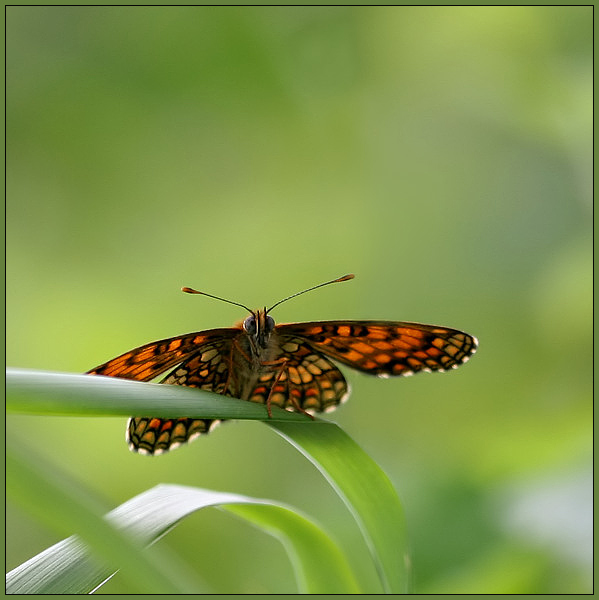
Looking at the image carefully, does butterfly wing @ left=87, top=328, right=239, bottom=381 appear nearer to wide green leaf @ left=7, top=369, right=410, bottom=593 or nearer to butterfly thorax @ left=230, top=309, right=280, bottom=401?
butterfly thorax @ left=230, top=309, right=280, bottom=401

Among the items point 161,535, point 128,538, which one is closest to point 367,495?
point 161,535

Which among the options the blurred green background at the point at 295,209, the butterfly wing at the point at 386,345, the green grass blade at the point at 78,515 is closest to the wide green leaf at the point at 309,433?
the green grass blade at the point at 78,515

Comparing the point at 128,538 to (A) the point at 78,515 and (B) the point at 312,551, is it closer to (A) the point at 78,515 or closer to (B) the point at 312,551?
(A) the point at 78,515

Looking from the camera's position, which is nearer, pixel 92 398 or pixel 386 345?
pixel 92 398

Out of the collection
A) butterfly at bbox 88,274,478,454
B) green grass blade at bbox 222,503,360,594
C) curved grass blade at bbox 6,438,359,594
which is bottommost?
green grass blade at bbox 222,503,360,594

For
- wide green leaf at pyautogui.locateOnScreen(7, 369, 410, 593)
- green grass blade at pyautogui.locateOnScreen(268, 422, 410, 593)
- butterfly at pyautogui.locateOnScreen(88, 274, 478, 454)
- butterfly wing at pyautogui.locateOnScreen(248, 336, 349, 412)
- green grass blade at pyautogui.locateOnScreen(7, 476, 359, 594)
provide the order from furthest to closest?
butterfly wing at pyautogui.locateOnScreen(248, 336, 349, 412)
butterfly at pyautogui.locateOnScreen(88, 274, 478, 454)
green grass blade at pyautogui.locateOnScreen(268, 422, 410, 593)
green grass blade at pyautogui.locateOnScreen(7, 476, 359, 594)
wide green leaf at pyautogui.locateOnScreen(7, 369, 410, 593)

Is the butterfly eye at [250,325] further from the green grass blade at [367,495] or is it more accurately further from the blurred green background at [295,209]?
the blurred green background at [295,209]

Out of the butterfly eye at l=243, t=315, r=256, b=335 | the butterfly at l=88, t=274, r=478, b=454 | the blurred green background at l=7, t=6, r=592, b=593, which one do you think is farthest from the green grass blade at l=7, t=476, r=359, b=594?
the blurred green background at l=7, t=6, r=592, b=593

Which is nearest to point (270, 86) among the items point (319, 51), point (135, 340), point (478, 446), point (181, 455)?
point (319, 51)
